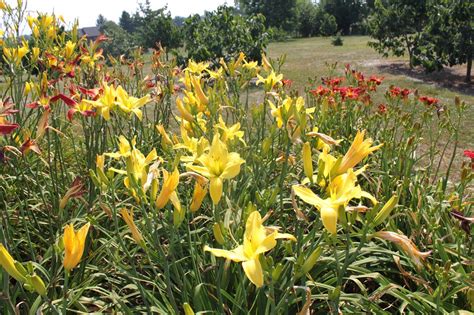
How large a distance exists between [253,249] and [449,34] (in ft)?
33.6

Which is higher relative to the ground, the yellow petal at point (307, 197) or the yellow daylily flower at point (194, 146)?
the yellow daylily flower at point (194, 146)

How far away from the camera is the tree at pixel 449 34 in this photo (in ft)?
29.7

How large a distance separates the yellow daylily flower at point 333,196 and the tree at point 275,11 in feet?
124

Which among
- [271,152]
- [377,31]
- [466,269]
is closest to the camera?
[466,269]

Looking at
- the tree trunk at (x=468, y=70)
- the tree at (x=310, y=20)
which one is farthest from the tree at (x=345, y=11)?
the tree trunk at (x=468, y=70)

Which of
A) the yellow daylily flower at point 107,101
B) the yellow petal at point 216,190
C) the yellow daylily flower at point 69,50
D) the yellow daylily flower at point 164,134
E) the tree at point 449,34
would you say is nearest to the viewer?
the yellow petal at point 216,190

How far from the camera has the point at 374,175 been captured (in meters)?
2.81

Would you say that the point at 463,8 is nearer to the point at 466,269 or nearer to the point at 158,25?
the point at 466,269

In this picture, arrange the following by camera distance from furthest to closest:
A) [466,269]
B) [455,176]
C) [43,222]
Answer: [455,176] < [43,222] < [466,269]

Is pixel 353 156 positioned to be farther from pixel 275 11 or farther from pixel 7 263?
pixel 275 11

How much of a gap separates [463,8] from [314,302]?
9599mm

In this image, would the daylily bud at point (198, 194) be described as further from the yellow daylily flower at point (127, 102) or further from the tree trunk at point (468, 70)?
the tree trunk at point (468, 70)

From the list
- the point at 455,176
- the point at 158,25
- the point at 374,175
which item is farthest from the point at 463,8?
the point at 158,25

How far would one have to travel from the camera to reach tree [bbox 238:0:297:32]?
37.0 meters
